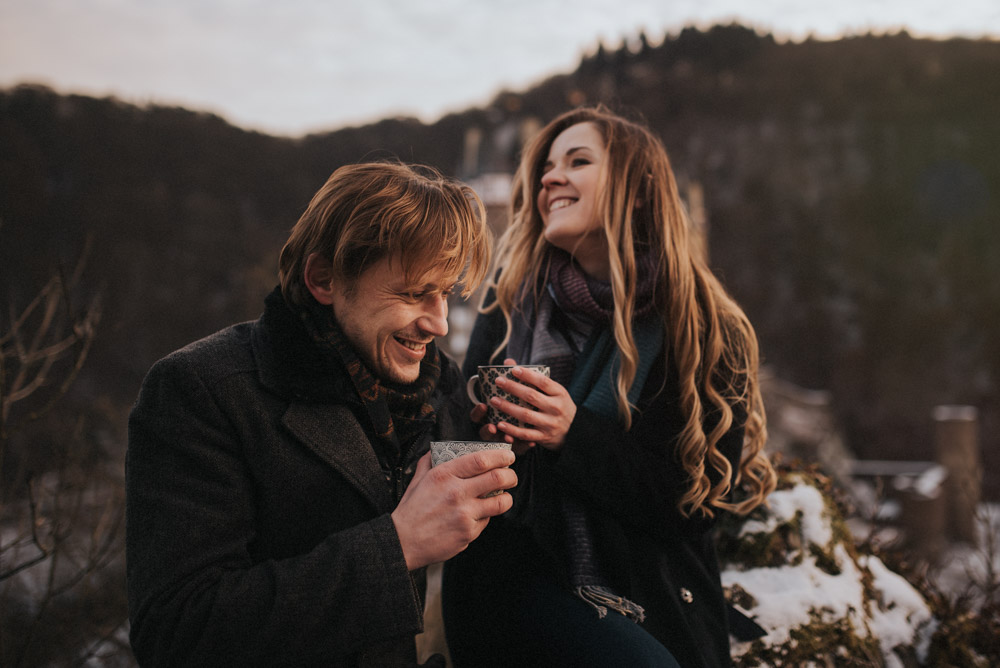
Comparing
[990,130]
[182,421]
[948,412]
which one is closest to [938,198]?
[990,130]

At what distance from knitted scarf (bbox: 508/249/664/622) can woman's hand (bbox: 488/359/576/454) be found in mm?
230

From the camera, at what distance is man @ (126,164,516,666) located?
116 centimetres

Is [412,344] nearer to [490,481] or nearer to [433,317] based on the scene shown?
[433,317]

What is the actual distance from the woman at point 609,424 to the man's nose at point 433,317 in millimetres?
325

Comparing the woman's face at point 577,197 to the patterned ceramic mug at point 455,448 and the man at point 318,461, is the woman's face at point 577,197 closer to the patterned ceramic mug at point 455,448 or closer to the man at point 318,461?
the man at point 318,461

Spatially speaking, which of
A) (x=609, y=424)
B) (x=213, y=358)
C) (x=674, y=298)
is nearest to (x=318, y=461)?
(x=213, y=358)

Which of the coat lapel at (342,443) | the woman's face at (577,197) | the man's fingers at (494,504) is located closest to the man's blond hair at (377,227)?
the coat lapel at (342,443)

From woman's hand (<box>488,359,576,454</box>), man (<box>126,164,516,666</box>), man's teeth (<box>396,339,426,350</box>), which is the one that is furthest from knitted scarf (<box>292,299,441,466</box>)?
woman's hand (<box>488,359,576,454</box>)

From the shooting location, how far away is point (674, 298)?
90.0 inches

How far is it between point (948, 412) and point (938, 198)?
2242cm

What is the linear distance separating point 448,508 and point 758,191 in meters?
33.2

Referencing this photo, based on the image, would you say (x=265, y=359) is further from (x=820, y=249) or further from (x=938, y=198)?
(x=938, y=198)

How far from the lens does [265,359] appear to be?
140 centimetres

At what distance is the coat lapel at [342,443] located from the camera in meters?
1.38
